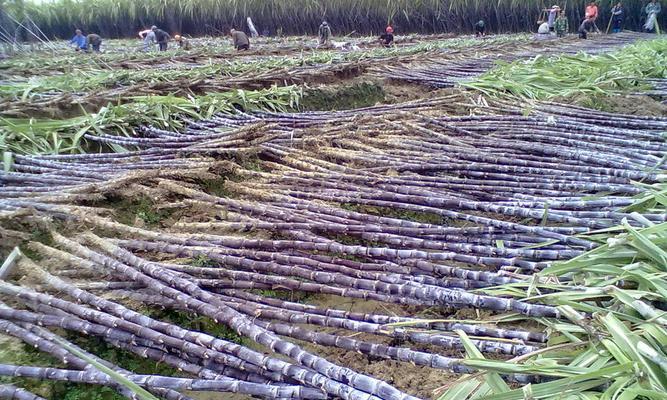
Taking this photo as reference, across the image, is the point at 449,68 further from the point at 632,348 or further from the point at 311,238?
the point at 632,348

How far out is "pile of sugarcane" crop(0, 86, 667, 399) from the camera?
1.62 metres

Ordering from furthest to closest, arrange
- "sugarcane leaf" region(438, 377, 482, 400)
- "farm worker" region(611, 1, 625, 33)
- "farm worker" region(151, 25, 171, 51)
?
1. "farm worker" region(611, 1, 625, 33)
2. "farm worker" region(151, 25, 171, 51)
3. "sugarcane leaf" region(438, 377, 482, 400)

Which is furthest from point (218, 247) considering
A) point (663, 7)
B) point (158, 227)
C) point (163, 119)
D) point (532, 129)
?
point (663, 7)

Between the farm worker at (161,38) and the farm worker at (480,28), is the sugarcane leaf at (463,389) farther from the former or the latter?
the farm worker at (480,28)

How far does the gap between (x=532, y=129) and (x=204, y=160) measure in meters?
2.65

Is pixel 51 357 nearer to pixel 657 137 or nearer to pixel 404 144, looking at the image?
pixel 404 144

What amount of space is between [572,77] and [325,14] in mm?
14037

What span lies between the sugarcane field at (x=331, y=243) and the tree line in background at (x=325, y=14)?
45.4ft

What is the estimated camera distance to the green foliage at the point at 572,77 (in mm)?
5414

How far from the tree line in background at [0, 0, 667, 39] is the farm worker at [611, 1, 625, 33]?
22.0 inches

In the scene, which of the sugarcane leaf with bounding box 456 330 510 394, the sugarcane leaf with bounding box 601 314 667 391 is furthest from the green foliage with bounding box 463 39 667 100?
the sugarcane leaf with bounding box 456 330 510 394

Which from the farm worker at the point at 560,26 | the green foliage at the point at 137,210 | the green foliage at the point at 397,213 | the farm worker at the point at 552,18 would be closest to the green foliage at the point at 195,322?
the green foliage at the point at 137,210

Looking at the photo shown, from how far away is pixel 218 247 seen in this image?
7.57 feet

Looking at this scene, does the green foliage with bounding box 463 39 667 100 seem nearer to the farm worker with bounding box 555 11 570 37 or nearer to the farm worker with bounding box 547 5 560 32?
the farm worker with bounding box 555 11 570 37
